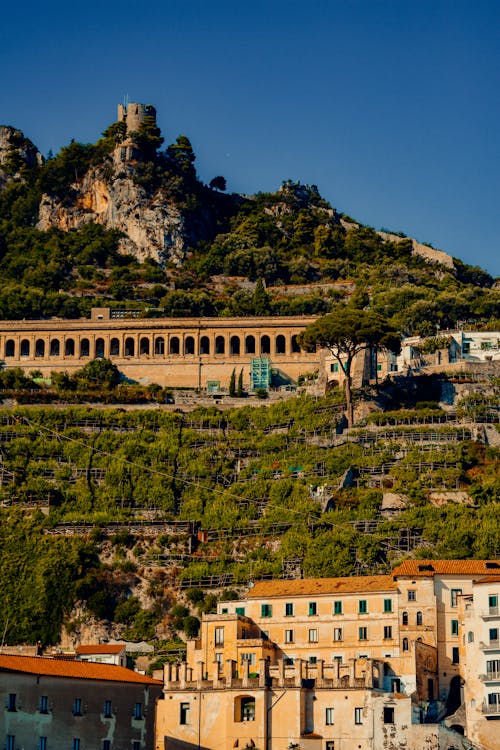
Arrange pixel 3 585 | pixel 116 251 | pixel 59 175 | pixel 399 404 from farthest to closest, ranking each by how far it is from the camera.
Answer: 1. pixel 59 175
2. pixel 116 251
3. pixel 399 404
4. pixel 3 585

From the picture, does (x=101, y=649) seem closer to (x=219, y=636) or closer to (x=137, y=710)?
(x=219, y=636)

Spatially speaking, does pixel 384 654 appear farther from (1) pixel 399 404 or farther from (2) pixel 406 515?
(1) pixel 399 404

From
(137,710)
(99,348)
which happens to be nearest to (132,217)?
(99,348)

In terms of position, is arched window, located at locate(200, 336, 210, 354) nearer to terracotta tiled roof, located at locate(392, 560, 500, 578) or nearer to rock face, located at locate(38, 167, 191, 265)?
rock face, located at locate(38, 167, 191, 265)

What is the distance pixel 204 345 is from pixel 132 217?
33.5 meters

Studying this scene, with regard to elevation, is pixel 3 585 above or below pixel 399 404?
below

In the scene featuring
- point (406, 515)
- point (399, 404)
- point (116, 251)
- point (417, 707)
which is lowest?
point (417, 707)

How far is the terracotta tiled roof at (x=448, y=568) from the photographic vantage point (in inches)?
2621

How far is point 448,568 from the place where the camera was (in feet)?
221

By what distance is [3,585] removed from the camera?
262ft

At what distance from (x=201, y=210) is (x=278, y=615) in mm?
83954

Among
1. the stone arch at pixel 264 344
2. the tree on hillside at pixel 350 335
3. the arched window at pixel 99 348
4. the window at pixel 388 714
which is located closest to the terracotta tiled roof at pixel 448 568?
the window at pixel 388 714

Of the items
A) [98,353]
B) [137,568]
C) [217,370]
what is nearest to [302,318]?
[217,370]

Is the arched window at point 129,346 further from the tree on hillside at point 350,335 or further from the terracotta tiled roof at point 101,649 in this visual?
the terracotta tiled roof at point 101,649
